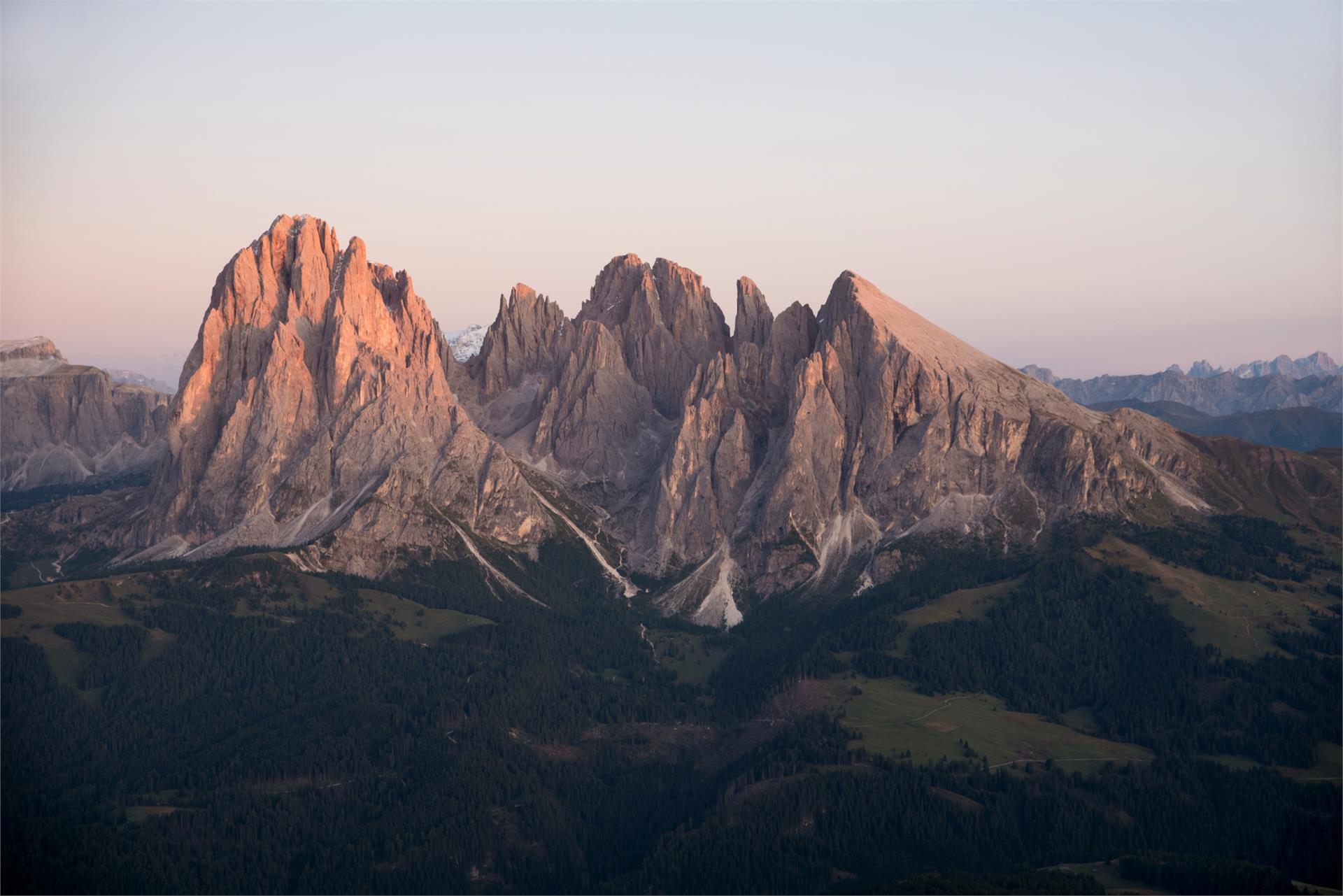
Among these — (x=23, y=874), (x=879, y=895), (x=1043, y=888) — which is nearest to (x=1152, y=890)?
(x=1043, y=888)

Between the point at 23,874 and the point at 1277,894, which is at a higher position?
the point at 1277,894

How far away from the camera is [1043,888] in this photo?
648 feet

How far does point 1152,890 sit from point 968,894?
25833 mm

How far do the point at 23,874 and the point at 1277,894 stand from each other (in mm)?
158906

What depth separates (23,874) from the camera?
623 ft

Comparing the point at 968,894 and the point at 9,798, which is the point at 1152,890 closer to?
the point at 968,894

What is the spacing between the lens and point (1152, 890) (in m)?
200

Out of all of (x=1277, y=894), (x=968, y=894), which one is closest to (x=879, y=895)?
(x=968, y=894)

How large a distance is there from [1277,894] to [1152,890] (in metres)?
15.3

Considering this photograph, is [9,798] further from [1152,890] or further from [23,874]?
[1152,890]

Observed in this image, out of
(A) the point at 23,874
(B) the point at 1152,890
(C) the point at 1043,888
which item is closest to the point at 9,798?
(A) the point at 23,874

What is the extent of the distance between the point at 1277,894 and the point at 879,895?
166ft

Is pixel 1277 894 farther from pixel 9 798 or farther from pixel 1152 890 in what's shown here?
pixel 9 798

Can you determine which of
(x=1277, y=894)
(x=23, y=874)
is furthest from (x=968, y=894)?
(x=23, y=874)
